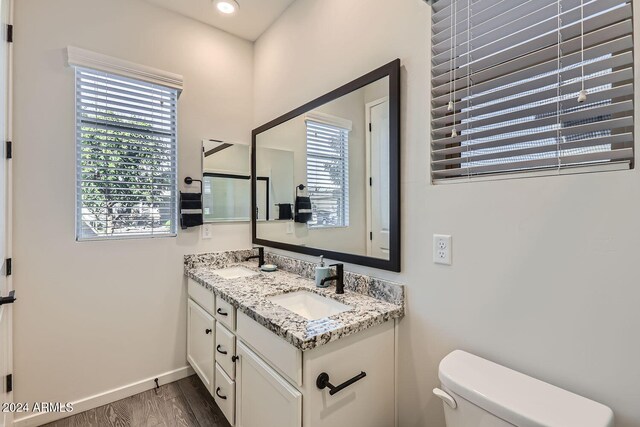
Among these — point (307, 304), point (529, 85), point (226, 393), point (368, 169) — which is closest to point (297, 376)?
point (307, 304)

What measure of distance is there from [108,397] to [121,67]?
2.28 metres

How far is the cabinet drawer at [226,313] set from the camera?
158cm

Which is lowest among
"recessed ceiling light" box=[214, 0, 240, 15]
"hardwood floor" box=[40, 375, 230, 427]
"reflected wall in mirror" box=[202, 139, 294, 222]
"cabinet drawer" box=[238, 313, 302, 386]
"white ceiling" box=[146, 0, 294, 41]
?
"hardwood floor" box=[40, 375, 230, 427]

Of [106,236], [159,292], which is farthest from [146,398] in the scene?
[106,236]

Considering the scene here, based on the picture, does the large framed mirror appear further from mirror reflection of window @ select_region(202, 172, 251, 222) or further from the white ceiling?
the white ceiling

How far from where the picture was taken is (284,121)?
224cm

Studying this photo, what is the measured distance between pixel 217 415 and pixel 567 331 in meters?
1.99

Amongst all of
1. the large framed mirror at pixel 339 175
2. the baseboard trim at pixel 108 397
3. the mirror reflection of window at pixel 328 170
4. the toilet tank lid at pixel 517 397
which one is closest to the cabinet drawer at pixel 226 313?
the large framed mirror at pixel 339 175

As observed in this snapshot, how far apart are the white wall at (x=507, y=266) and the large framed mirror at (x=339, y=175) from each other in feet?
0.26

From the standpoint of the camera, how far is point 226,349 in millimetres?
1648

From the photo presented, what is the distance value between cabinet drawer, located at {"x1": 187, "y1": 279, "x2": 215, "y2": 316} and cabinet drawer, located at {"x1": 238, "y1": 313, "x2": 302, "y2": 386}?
44 cm

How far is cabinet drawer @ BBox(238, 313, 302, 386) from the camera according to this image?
1114mm

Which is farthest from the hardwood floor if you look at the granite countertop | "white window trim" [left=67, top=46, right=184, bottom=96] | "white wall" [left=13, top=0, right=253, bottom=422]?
"white window trim" [left=67, top=46, right=184, bottom=96]

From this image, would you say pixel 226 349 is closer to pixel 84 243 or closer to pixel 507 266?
pixel 84 243
